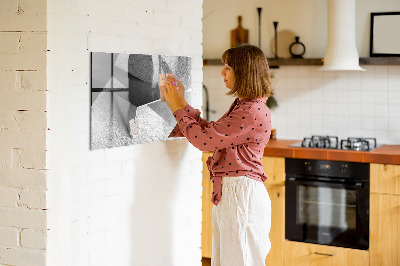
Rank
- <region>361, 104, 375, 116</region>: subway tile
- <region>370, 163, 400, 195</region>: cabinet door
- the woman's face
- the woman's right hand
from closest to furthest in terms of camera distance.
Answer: the woman's face
the woman's right hand
<region>370, 163, 400, 195</region>: cabinet door
<region>361, 104, 375, 116</region>: subway tile

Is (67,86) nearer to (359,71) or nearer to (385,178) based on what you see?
(385,178)

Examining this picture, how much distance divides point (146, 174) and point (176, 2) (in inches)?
34.9

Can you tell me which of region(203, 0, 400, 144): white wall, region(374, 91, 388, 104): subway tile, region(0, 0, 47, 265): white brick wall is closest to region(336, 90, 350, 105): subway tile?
region(203, 0, 400, 144): white wall

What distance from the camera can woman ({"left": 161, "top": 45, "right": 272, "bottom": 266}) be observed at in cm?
274

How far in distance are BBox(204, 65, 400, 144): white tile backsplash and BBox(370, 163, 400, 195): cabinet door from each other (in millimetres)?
713

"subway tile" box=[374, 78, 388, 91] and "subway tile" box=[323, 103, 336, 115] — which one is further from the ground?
"subway tile" box=[374, 78, 388, 91]

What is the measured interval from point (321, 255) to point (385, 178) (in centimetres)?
75

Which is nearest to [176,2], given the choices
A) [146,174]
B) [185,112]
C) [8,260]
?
[185,112]

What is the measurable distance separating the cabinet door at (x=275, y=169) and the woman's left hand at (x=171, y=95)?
5.60ft

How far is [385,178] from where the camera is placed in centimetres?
412

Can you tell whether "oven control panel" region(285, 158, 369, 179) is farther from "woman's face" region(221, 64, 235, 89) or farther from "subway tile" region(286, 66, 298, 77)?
"woman's face" region(221, 64, 235, 89)

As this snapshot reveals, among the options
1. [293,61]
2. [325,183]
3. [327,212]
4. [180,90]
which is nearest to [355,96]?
[293,61]

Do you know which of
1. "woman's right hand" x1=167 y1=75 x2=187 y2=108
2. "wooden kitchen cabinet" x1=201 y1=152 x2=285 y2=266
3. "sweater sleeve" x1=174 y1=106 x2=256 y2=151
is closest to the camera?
"sweater sleeve" x1=174 y1=106 x2=256 y2=151

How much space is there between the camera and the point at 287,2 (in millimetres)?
5074
